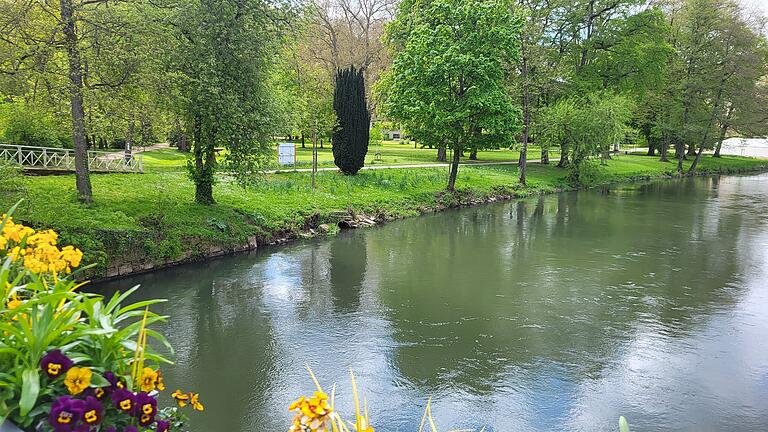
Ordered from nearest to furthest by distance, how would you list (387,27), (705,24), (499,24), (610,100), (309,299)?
(309,299)
(499,24)
(610,100)
(387,27)
(705,24)

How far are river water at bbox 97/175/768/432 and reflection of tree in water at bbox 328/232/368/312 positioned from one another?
0.19 ft

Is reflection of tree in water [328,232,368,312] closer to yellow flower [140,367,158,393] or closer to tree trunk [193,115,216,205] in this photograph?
tree trunk [193,115,216,205]

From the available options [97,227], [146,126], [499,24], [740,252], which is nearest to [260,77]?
[146,126]

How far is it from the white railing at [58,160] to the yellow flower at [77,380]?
15308 millimetres

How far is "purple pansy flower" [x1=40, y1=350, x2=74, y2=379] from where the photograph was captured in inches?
97.5

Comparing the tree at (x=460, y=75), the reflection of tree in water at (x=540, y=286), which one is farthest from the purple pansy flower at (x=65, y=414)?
the tree at (x=460, y=75)

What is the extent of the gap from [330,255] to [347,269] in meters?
1.41

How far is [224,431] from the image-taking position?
587 centimetres

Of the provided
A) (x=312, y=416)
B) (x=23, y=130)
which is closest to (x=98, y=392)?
(x=312, y=416)

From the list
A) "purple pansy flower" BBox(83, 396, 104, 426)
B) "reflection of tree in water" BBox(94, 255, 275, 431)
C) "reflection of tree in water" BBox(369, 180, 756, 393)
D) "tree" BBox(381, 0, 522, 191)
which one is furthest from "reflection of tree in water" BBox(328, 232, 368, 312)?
"tree" BBox(381, 0, 522, 191)

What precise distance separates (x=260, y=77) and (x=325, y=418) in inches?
491

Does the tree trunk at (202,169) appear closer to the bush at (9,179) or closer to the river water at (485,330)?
the river water at (485,330)

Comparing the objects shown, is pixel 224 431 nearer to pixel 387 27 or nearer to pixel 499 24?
pixel 499 24

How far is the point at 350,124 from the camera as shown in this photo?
2312 cm
